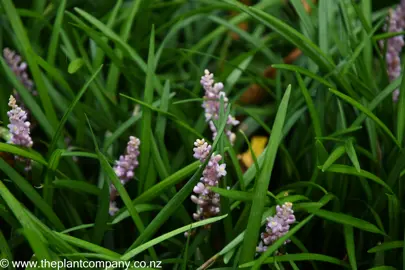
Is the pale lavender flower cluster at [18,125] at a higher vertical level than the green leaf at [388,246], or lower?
higher

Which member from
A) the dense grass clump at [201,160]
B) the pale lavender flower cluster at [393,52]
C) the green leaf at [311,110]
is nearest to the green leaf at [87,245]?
the dense grass clump at [201,160]

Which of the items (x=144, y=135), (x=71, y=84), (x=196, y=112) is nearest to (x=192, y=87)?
(x=196, y=112)

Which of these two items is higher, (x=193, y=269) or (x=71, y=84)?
(x=71, y=84)

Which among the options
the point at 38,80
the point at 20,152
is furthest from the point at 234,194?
the point at 38,80

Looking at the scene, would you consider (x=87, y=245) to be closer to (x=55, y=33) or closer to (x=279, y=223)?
(x=279, y=223)

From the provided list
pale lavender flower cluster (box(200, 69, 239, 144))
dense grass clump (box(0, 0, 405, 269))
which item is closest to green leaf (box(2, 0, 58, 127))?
dense grass clump (box(0, 0, 405, 269))

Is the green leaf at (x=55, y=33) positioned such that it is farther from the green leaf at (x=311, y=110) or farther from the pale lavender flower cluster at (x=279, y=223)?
the pale lavender flower cluster at (x=279, y=223)

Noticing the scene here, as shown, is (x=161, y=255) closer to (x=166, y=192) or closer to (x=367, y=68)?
(x=166, y=192)

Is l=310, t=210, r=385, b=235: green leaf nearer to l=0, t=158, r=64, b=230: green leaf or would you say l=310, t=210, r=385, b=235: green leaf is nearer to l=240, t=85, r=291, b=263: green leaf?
l=240, t=85, r=291, b=263: green leaf
